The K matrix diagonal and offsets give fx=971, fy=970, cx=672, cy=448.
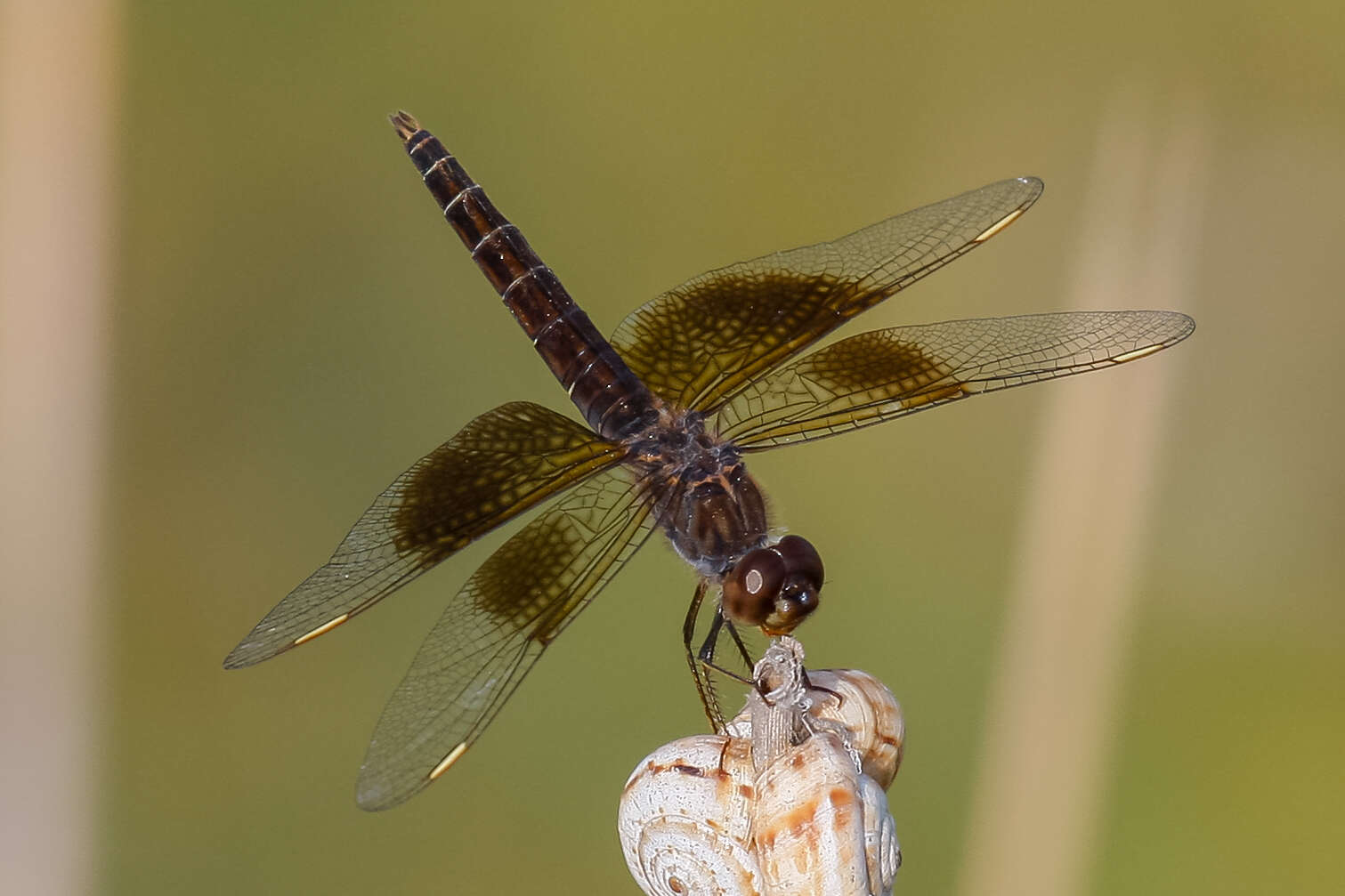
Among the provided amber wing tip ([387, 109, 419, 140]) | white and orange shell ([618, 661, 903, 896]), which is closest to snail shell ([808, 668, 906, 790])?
white and orange shell ([618, 661, 903, 896])

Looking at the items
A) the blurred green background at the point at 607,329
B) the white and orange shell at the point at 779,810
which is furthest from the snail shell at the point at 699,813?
the blurred green background at the point at 607,329

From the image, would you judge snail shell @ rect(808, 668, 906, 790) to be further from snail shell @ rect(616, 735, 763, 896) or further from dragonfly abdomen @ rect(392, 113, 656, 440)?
dragonfly abdomen @ rect(392, 113, 656, 440)

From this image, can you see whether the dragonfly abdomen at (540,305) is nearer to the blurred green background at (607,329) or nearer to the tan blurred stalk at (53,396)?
the blurred green background at (607,329)

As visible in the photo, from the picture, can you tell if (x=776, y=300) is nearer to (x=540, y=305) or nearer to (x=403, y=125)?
(x=540, y=305)

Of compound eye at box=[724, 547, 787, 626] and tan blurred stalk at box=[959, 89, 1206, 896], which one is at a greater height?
compound eye at box=[724, 547, 787, 626]

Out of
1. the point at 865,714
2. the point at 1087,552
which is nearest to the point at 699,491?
the point at 865,714
